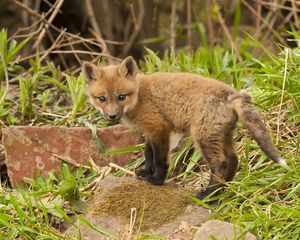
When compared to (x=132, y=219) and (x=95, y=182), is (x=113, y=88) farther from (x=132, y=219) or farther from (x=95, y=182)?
(x=132, y=219)

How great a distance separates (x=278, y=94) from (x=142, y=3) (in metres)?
5.81

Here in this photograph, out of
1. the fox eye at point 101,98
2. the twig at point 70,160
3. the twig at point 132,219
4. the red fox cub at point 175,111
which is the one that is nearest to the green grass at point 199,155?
the twig at point 70,160

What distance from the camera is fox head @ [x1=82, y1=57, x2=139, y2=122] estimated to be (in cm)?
626

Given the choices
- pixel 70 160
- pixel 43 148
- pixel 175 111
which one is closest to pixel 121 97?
pixel 175 111

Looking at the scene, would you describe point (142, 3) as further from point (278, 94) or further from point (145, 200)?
point (145, 200)

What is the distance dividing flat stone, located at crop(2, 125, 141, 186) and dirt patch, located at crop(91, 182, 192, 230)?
3.16 ft

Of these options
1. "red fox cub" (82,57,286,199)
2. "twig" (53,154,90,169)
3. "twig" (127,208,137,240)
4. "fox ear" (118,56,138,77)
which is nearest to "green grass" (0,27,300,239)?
"twig" (53,154,90,169)

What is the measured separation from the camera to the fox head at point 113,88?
626 centimetres

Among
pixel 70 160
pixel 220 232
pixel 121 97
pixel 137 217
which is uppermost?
pixel 121 97

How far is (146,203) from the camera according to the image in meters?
5.86

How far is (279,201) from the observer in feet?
18.7

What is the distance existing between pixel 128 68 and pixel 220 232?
1.88 meters

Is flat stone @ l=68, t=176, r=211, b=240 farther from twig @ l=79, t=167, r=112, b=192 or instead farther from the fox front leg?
twig @ l=79, t=167, r=112, b=192

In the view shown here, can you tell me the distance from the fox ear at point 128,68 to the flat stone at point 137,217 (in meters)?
0.88
